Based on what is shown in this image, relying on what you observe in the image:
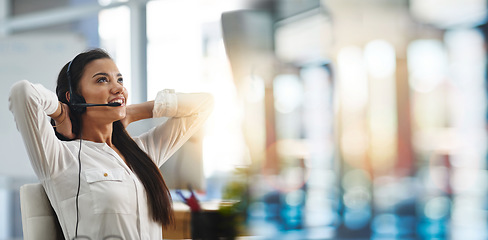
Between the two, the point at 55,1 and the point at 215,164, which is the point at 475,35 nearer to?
the point at 215,164

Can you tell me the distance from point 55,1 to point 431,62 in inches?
125

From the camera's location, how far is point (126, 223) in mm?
961

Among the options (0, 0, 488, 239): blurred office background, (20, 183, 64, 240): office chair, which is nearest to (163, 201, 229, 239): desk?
(20, 183, 64, 240): office chair

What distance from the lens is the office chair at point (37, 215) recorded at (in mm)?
1021

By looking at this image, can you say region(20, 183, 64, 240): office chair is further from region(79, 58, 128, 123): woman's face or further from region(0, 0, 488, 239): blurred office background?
region(0, 0, 488, 239): blurred office background

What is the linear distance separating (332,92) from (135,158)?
135 inches

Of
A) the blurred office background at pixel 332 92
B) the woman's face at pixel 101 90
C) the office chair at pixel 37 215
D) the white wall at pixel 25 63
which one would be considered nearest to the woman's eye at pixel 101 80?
the woman's face at pixel 101 90

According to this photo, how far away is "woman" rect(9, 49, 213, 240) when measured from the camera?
0.93 m

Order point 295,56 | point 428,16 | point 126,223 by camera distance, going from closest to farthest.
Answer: point 126,223 < point 428,16 < point 295,56

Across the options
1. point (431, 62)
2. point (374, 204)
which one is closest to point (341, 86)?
point (431, 62)

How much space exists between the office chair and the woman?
39 millimetres

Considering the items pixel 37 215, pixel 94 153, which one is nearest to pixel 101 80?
pixel 94 153

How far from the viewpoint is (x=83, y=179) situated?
38.4 inches

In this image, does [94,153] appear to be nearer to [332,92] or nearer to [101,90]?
[101,90]
